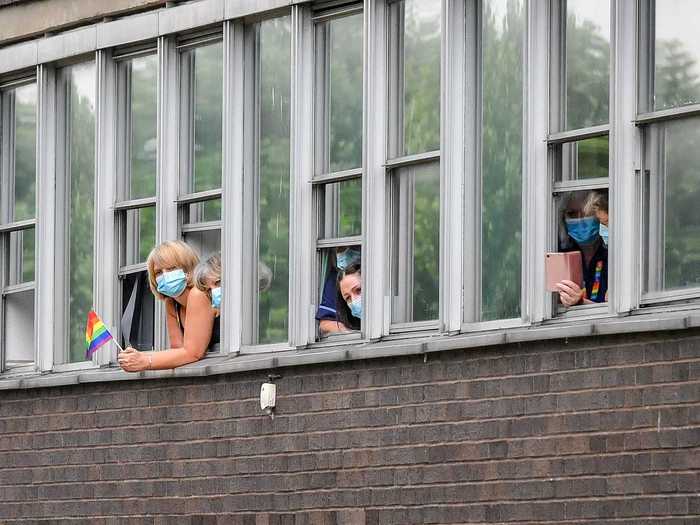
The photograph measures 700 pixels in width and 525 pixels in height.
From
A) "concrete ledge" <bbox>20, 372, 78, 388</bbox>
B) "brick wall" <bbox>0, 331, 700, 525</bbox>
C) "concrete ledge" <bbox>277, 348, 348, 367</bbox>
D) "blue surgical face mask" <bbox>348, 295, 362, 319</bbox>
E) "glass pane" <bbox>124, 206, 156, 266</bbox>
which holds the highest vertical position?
"glass pane" <bbox>124, 206, 156, 266</bbox>

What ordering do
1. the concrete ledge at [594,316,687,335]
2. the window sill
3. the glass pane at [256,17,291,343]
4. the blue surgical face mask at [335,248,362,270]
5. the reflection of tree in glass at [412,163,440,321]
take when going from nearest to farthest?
the concrete ledge at [594,316,687,335] → the window sill → the reflection of tree in glass at [412,163,440,321] → the blue surgical face mask at [335,248,362,270] → the glass pane at [256,17,291,343]

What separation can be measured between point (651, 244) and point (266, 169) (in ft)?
12.3

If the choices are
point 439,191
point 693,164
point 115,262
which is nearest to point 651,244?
point 693,164

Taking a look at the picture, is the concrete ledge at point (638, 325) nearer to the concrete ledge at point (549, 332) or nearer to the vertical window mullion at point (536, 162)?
the concrete ledge at point (549, 332)

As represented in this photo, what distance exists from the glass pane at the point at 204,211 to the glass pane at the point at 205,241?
91 millimetres

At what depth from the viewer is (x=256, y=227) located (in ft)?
54.7

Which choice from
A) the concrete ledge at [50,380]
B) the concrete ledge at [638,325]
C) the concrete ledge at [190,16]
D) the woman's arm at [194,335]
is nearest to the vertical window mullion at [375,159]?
the concrete ledge at [190,16]

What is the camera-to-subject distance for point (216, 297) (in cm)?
1689

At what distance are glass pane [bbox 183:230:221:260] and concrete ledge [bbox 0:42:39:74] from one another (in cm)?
214

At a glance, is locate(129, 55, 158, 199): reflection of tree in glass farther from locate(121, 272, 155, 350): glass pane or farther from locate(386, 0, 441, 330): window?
locate(386, 0, 441, 330): window

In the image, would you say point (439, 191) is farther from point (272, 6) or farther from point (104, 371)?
point (104, 371)

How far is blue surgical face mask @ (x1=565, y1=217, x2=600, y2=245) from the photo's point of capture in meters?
14.1

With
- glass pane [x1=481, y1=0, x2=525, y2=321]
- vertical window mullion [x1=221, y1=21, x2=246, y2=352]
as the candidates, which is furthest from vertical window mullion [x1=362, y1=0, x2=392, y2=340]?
vertical window mullion [x1=221, y1=21, x2=246, y2=352]

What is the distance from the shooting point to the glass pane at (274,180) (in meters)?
16.5
